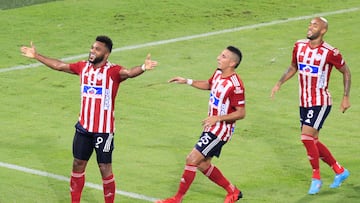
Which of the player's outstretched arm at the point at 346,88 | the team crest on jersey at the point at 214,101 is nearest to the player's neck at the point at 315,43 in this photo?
the player's outstretched arm at the point at 346,88

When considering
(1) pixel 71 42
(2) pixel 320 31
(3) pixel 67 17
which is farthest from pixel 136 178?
(3) pixel 67 17

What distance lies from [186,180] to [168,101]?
6.99m

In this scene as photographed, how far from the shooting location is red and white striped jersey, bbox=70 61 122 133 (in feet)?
52.5

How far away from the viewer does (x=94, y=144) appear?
1616 centimetres

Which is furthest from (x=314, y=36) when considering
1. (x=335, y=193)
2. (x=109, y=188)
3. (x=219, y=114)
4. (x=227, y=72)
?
(x=109, y=188)

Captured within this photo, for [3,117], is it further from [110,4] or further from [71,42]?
[110,4]

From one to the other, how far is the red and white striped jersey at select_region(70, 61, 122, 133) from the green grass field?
156cm

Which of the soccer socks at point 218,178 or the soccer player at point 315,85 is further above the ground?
the soccer player at point 315,85

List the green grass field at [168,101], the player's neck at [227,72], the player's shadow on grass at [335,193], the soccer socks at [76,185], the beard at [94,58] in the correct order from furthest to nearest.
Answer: the green grass field at [168,101], the player's shadow on grass at [335,193], the player's neck at [227,72], the soccer socks at [76,185], the beard at [94,58]

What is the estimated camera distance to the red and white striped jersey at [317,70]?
17672 millimetres

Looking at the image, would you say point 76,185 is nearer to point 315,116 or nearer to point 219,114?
point 219,114

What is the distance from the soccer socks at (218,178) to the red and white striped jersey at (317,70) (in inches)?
74.1

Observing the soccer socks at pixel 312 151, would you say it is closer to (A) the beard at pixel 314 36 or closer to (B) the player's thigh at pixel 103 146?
(A) the beard at pixel 314 36

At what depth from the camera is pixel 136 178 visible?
18344 mm
